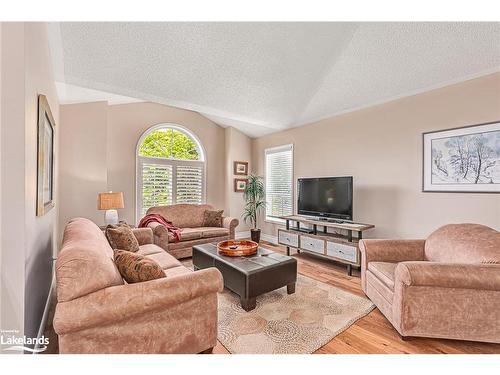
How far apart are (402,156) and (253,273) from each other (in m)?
2.69

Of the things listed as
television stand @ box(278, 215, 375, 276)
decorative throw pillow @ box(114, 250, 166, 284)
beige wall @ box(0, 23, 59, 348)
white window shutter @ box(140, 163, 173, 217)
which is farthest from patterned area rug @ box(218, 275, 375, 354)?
white window shutter @ box(140, 163, 173, 217)

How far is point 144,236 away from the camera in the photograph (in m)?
3.51

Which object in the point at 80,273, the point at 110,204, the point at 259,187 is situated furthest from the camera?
the point at 259,187

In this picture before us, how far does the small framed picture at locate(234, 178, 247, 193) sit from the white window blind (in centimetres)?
81

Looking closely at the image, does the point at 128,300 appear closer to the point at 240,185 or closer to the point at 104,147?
the point at 104,147

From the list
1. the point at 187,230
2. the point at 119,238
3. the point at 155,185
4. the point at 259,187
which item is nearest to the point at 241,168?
the point at 259,187

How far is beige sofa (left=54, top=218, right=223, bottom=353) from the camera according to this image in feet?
4.37

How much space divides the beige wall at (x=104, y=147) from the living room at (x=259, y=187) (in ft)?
0.11

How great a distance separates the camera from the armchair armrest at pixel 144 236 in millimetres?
3469

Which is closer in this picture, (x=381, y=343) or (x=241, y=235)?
(x=381, y=343)

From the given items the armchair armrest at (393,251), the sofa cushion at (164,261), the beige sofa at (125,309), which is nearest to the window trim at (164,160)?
the sofa cushion at (164,261)

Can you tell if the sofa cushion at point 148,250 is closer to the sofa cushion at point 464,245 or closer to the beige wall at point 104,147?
the beige wall at point 104,147

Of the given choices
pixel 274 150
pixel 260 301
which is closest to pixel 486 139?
pixel 260 301

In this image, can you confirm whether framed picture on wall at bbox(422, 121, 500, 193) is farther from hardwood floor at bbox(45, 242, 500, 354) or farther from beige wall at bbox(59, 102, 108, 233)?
beige wall at bbox(59, 102, 108, 233)
